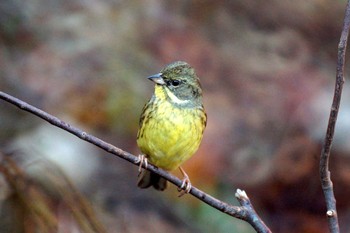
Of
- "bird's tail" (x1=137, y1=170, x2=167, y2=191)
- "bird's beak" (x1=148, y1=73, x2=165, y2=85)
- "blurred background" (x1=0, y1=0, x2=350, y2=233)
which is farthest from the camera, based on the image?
"blurred background" (x1=0, y1=0, x2=350, y2=233)

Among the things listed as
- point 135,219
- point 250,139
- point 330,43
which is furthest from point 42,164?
point 330,43

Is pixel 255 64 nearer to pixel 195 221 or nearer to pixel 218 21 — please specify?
pixel 218 21

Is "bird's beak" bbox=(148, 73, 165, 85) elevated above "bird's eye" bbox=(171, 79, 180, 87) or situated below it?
below

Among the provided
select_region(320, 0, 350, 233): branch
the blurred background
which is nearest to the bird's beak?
select_region(320, 0, 350, 233): branch

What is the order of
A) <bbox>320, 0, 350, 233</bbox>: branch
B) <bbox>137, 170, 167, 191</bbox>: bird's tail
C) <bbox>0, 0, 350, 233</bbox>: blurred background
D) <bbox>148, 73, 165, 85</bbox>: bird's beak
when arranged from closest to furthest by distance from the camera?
<bbox>320, 0, 350, 233</bbox>: branch → <bbox>148, 73, 165, 85</bbox>: bird's beak → <bbox>137, 170, 167, 191</bbox>: bird's tail → <bbox>0, 0, 350, 233</bbox>: blurred background

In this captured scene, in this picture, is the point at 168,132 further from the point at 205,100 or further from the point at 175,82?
the point at 205,100

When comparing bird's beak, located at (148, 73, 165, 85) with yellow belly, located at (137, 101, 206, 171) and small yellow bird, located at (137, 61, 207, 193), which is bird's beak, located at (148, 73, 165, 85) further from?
yellow belly, located at (137, 101, 206, 171)
